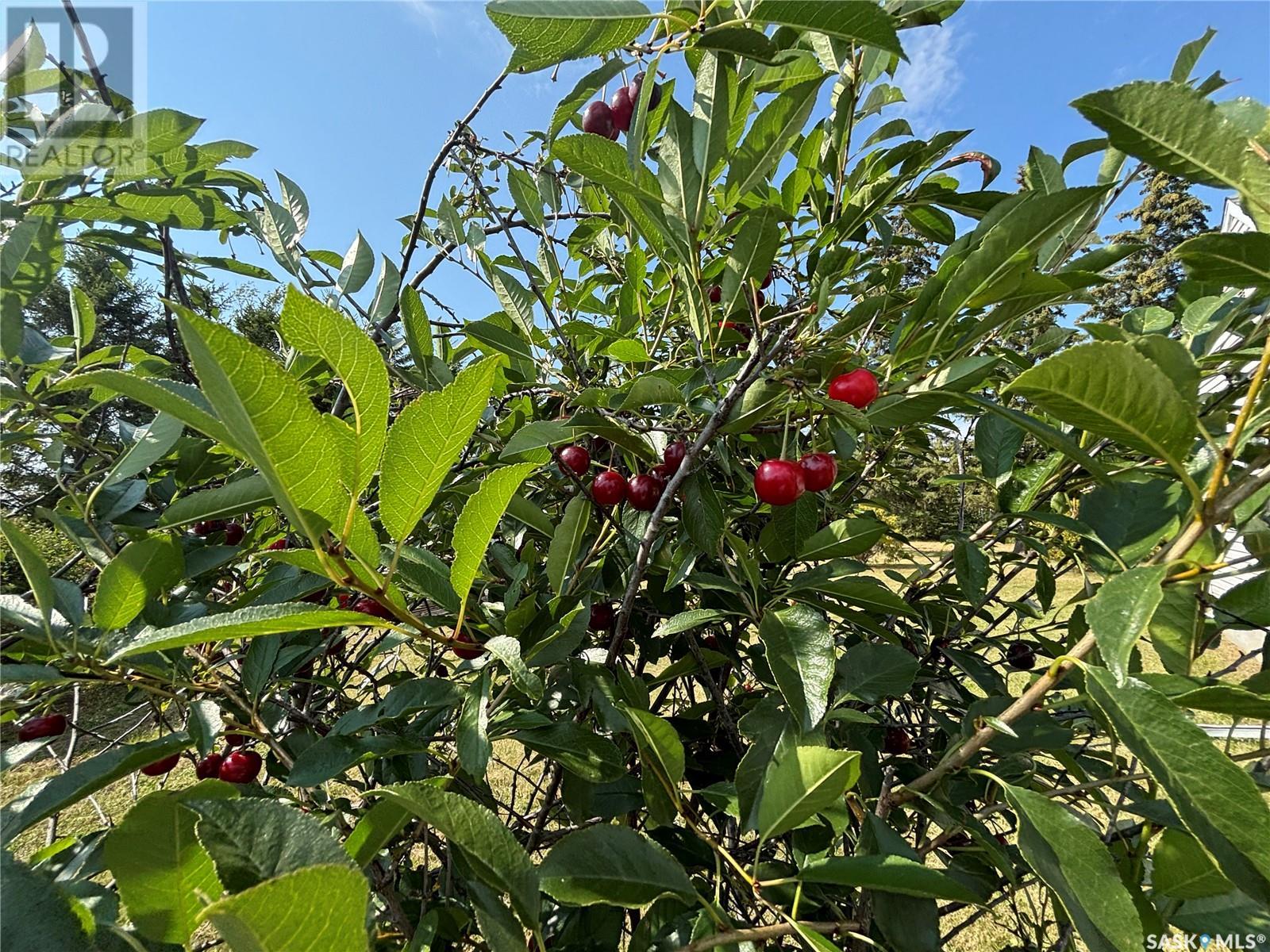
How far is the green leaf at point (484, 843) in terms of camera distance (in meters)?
0.49

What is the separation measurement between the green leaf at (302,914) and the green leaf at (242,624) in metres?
0.20

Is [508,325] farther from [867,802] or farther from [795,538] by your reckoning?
[867,802]

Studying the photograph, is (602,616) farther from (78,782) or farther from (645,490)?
(78,782)

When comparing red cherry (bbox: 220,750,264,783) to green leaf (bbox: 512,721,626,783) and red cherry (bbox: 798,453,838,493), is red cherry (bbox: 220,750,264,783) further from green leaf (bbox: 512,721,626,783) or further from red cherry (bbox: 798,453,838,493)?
red cherry (bbox: 798,453,838,493)

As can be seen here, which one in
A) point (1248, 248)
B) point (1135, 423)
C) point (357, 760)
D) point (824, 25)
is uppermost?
point (824, 25)

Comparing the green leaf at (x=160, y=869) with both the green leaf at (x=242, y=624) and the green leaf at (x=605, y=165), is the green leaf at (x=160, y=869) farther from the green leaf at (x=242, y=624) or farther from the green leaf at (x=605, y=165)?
the green leaf at (x=605, y=165)

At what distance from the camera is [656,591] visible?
107 centimetres

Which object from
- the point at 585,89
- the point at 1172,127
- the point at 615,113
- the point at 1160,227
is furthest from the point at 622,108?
the point at 1160,227

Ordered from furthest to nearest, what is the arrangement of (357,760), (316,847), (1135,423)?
1. (357,760)
2. (1135,423)
3. (316,847)

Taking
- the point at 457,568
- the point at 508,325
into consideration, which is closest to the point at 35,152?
the point at 508,325

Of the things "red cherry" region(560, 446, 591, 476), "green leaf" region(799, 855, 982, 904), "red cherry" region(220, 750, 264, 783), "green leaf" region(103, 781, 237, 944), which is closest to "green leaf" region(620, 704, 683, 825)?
"green leaf" region(799, 855, 982, 904)

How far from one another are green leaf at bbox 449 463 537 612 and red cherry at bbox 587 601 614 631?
0.50 m

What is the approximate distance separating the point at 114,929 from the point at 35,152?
1137 mm

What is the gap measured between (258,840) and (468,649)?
11.5 inches
